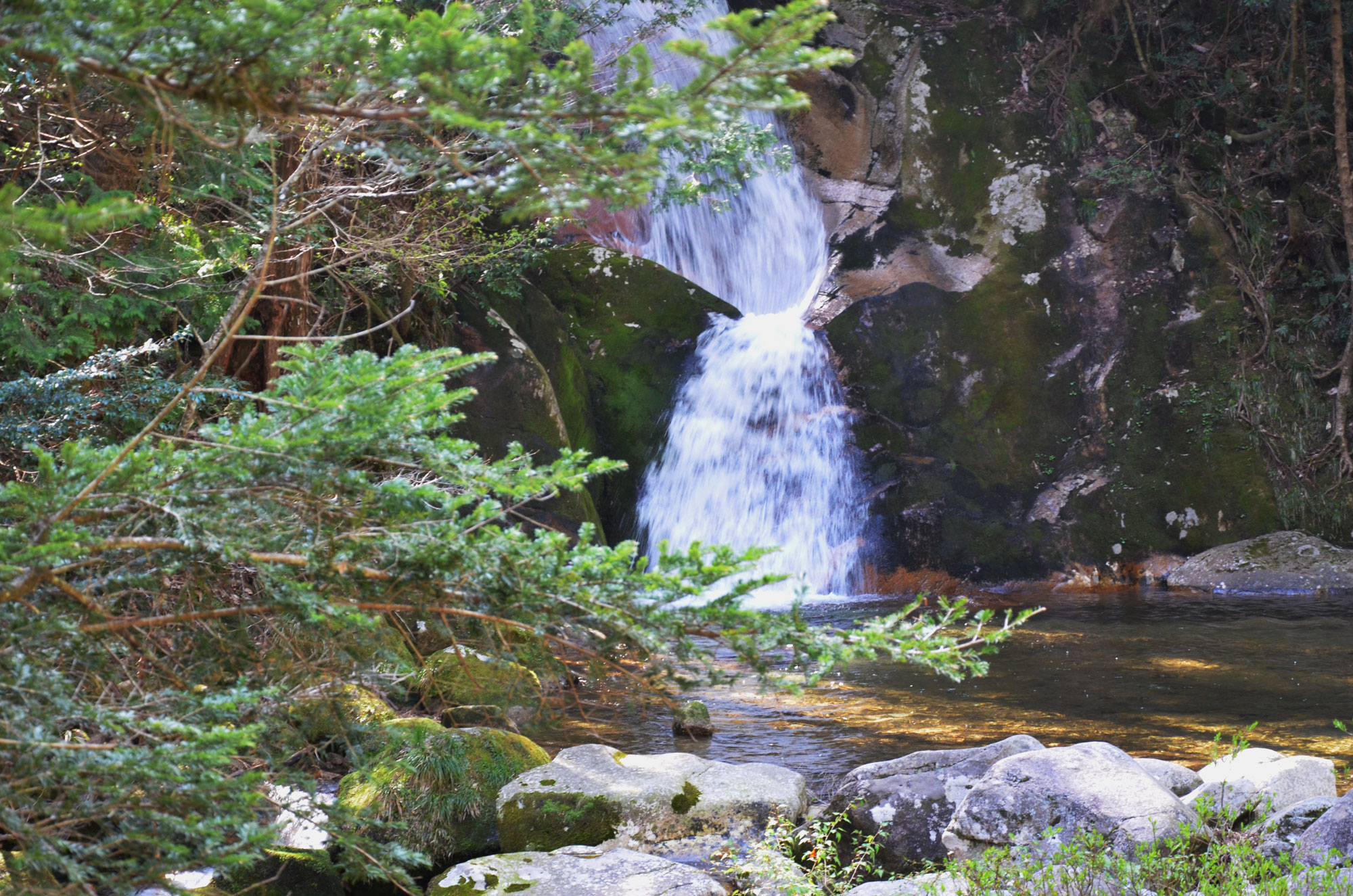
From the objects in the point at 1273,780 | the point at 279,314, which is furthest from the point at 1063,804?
the point at 279,314

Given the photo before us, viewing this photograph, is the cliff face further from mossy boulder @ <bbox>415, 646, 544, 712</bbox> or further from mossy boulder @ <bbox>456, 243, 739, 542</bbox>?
mossy boulder @ <bbox>415, 646, 544, 712</bbox>

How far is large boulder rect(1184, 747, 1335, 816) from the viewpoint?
4477 mm

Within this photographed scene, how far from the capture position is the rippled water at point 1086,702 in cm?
640

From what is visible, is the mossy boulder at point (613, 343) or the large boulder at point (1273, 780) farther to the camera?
the mossy boulder at point (613, 343)

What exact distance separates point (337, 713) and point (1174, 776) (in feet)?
14.5

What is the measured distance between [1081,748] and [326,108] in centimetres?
425

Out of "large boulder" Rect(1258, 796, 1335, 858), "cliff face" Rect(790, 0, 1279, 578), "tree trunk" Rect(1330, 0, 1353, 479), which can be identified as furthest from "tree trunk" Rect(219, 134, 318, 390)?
"tree trunk" Rect(1330, 0, 1353, 479)

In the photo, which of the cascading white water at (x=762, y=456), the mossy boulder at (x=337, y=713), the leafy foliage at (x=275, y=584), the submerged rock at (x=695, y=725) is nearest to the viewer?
the leafy foliage at (x=275, y=584)

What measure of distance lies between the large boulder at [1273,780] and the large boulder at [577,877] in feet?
7.95

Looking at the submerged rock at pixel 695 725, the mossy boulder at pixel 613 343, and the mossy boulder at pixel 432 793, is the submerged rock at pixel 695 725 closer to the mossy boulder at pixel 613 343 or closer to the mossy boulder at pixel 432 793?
the mossy boulder at pixel 432 793

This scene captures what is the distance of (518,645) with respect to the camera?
2.59 meters

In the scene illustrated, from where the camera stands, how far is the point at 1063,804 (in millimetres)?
4121

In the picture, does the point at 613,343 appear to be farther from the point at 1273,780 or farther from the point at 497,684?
the point at 497,684

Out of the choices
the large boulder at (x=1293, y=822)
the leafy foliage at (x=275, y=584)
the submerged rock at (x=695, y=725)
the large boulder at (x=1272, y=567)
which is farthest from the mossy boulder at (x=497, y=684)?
the large boulder at (x=1272, y=567)
